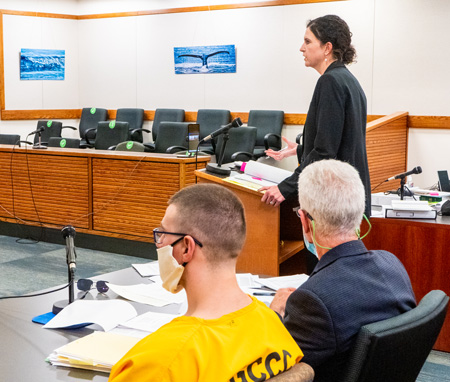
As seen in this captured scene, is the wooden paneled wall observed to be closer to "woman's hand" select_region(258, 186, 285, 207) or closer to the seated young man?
"woman's hand" select_region(258, 186, 285, 207)

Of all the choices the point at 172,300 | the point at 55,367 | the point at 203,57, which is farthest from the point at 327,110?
the point at 203,57

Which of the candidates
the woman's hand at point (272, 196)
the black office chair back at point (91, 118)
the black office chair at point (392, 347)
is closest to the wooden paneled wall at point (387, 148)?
the woman's hand at point (272, 196)

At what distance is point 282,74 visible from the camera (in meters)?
8.50

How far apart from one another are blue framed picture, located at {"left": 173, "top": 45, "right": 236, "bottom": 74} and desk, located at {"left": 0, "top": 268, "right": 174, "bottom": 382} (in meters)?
6.93

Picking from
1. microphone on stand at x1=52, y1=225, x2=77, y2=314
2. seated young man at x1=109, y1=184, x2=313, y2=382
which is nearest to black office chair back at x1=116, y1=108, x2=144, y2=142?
microphone on stand at x1=52, y1=225, x2=77, y2=314

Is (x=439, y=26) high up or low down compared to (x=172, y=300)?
up

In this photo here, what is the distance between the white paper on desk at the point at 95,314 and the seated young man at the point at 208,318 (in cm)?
49

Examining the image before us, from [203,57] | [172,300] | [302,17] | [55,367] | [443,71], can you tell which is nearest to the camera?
[55,367]

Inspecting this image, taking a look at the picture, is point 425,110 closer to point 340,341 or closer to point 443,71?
point 443,71

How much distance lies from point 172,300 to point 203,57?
7372mm

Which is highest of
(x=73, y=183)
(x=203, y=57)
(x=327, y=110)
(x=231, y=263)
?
(x=203, y=57)

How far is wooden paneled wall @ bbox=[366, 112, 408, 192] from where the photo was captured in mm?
5914

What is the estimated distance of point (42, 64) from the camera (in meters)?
10.1

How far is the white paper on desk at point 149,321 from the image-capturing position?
1.89m
